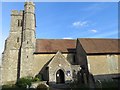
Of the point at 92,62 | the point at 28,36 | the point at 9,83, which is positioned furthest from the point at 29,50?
the point at 92,62

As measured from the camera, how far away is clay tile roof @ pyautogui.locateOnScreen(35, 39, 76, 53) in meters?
A: 36.6

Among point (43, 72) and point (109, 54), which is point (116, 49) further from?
point (43, 72)

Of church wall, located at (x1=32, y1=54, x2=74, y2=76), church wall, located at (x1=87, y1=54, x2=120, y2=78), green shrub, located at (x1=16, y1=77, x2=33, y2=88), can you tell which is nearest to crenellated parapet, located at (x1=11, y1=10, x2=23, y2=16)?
church wall, located at (x1=32, y1=54, x2=74, y2=76)

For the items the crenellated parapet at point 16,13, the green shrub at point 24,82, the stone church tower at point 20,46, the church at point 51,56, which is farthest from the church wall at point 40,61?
the crenellated parapet at point 16,13

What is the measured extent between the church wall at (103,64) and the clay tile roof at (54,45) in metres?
7.15

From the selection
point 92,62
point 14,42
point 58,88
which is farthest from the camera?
point 14,42

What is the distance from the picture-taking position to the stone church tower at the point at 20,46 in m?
34.6

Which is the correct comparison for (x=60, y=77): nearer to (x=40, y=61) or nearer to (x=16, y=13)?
(x=40, y=61)

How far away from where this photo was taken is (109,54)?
3303 cm

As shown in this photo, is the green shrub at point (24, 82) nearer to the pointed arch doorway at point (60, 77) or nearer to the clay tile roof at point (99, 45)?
the pointed arch doorway at point (60, 77)

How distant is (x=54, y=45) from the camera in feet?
126

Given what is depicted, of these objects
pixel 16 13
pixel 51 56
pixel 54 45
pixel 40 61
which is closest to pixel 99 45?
pixel 54 45

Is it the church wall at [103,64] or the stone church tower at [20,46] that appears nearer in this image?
the church wall at [103,64]

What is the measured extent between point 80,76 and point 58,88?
568 cm
